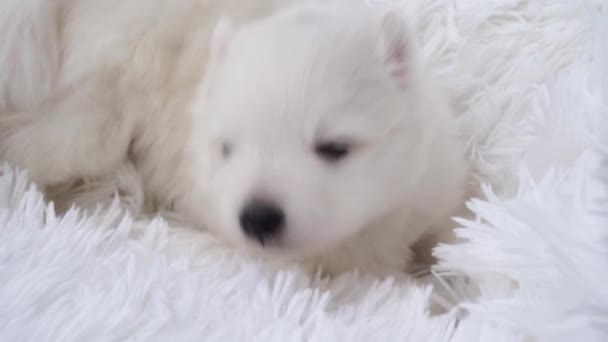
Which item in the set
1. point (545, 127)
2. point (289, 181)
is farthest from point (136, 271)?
point (545, 127)

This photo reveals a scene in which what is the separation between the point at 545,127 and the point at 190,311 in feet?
2.58

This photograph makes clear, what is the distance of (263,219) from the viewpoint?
4.02 ft

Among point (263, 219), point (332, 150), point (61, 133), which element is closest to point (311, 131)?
point (332, 150)

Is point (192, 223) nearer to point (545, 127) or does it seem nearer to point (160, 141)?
point (160, 141)

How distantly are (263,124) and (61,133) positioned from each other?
626 millimetres

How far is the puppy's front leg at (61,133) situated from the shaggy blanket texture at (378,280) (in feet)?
0.46

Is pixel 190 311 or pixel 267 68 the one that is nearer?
pixel 190 311

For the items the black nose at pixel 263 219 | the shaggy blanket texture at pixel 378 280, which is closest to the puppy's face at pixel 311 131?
the black nose at pixel 263 219

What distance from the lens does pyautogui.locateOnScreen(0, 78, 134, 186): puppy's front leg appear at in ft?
5.53

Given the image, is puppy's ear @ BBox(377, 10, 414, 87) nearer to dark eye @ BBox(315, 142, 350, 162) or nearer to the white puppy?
the white puppy

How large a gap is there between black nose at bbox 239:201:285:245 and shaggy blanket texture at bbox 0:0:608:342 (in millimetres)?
79

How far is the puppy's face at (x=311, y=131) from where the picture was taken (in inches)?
49.5

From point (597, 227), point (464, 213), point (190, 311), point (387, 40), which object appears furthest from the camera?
point (464, 213)

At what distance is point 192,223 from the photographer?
1672 millimetres
